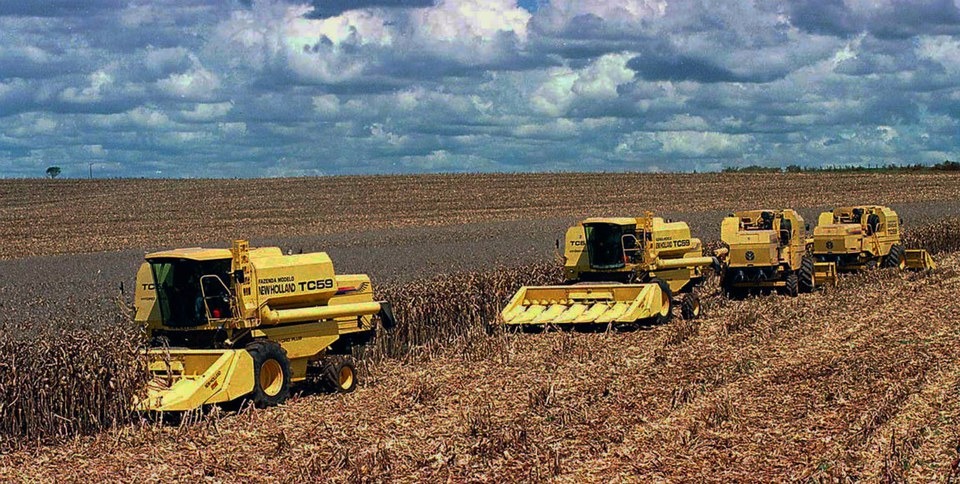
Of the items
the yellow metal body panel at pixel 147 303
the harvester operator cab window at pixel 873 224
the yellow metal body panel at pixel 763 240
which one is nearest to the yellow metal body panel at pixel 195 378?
the yellow metal body panel at pixel 147 303

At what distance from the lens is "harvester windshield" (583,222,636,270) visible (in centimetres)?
2061

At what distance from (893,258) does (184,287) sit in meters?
20.3

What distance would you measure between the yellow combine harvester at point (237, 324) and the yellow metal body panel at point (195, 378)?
0.04 feet

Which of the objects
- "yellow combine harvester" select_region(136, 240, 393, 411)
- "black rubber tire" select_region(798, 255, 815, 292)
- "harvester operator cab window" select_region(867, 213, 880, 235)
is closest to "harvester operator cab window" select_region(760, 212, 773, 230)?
"black rubber tire" select_region(798, 255, 815, 292)

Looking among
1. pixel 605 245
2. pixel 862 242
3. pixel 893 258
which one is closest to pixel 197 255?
pixel 605 245

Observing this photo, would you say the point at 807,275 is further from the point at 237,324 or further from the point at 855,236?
the point at 237,324

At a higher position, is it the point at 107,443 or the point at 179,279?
the point at 179,279

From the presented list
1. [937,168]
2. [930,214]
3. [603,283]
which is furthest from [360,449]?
[937,168]

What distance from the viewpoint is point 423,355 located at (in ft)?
53.2

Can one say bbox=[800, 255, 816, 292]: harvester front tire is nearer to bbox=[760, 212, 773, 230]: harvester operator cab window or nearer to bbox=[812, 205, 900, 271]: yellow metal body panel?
bbox=[760, 212, 773, 230]: harvester operator cab window

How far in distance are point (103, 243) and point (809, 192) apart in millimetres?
36433

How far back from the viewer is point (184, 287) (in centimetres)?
1295

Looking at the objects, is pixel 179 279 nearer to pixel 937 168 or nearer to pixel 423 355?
pixel 423 355

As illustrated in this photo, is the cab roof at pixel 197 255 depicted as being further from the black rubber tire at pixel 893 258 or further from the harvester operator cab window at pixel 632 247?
the black rubber tire at pixel 893 258
